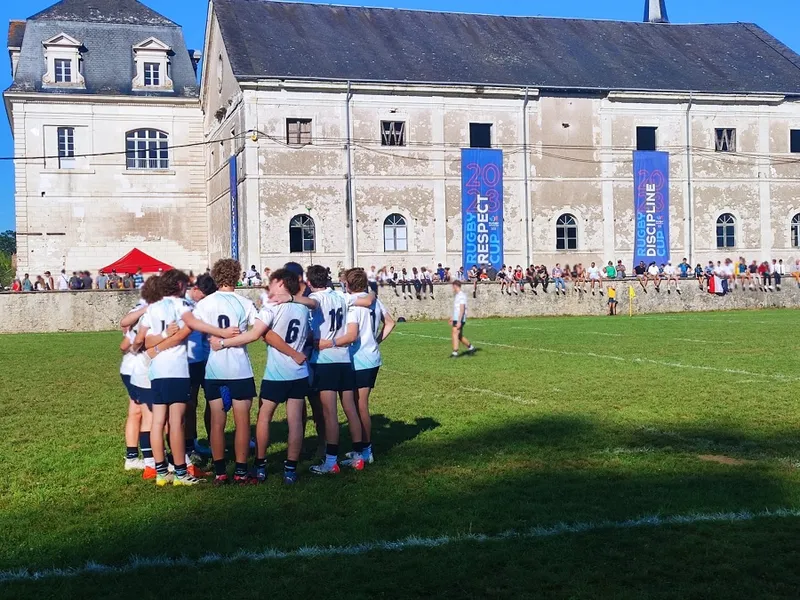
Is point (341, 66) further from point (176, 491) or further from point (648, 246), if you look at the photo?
point (176, 491)

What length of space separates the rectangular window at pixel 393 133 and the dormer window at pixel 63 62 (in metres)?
17.2

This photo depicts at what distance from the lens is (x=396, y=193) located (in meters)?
48.5

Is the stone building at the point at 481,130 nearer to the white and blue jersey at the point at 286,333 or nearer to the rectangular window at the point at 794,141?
the rectangular window at the point at 794,141

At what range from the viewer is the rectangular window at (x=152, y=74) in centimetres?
5469

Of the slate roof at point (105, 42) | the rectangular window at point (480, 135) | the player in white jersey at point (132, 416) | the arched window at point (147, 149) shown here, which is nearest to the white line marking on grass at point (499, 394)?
the player in white jersey at point (132, 416)

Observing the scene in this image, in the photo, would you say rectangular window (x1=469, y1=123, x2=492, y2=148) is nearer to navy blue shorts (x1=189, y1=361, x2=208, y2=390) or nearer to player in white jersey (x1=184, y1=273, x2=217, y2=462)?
player in white jersey (x1=184, y1=273, x2=217, y2=462)

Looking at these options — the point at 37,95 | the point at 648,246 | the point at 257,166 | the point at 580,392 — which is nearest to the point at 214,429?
the point at 580,392

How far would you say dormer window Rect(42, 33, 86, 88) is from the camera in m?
52.6

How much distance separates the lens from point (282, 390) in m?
9.30

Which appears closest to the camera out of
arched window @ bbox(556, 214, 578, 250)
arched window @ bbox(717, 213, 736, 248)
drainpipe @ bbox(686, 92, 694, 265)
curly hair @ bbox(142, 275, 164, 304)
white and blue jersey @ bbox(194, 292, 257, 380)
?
A: white and blue jersey @ bbox(194, 292, 257, 380)

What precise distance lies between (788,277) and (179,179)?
31860mm

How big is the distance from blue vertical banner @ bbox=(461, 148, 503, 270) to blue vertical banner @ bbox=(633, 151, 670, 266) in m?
7.36

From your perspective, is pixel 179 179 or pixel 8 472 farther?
pixel 179 179

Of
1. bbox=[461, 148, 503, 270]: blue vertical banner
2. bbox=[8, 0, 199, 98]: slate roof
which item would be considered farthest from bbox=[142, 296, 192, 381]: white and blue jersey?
bbox=[8, 0, 199, 98]: slate roof
